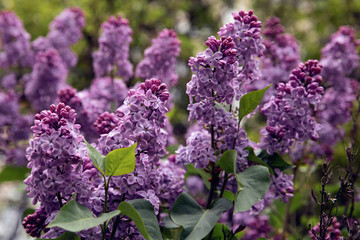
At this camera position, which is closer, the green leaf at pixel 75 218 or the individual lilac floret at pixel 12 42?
the green leaf at pixel 75 218

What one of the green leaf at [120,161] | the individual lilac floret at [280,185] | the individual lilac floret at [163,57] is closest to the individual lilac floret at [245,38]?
the individual lilac floret at [280,185]

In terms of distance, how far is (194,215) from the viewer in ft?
3.91

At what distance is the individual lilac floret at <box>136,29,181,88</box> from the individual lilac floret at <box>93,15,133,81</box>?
0.21 m

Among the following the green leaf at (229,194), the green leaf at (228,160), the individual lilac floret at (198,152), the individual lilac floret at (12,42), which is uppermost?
the individual lilac floret at (12,42)

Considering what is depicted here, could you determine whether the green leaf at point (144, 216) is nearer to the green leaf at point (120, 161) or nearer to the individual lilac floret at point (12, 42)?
the green leaf at point (120, 161)

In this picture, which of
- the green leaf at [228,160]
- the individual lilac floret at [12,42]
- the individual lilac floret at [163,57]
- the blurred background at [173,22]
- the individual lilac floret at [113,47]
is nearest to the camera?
the green leaf at [228,160]

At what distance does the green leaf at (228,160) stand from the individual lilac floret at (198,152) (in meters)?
0.06

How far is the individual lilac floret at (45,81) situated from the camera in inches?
92.8

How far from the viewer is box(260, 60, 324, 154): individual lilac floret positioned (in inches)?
50.3

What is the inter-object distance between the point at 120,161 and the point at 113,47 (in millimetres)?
1195

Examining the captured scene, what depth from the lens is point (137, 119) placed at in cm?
109

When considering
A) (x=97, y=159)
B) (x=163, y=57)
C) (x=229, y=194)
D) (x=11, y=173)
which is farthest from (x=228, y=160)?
(x=11, y=173)

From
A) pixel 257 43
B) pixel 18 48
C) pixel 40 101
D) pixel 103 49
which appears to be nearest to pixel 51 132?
pixel 257 43

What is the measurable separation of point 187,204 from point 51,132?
46 cm
